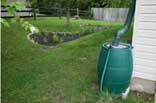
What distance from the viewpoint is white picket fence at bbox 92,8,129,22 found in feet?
54.3

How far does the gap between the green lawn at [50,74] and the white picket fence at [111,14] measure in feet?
36.0

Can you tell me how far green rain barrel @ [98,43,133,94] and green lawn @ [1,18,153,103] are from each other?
215mm

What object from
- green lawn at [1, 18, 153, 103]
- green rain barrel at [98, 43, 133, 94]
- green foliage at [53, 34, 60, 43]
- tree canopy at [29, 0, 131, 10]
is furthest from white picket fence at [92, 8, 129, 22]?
green rain barrel at [98, 43, 133, 94]

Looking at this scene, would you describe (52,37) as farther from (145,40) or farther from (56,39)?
(145,40)

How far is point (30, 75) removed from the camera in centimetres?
398

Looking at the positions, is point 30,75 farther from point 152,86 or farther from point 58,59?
point 152,86

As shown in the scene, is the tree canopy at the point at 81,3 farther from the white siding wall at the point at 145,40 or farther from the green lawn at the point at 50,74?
the white siding wall at the point at 145,40

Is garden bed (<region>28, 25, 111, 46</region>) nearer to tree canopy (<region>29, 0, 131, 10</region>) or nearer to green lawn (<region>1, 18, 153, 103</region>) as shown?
green lawn (<region>1, 18, 153, 103</region>)

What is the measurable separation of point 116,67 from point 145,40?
22.7 inches

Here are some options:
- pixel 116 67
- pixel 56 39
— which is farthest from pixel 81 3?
pixel 116 67

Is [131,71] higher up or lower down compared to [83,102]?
higher up

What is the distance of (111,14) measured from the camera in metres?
17.2

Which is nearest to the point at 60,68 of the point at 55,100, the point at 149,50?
the point at 55,100

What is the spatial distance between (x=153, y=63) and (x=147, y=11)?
73cm
